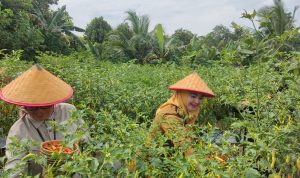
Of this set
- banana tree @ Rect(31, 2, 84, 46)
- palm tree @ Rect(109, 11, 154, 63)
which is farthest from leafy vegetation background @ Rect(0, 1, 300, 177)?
banana tree @ Rect(31, 2, 84, 46)

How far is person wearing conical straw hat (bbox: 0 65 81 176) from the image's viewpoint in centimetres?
203

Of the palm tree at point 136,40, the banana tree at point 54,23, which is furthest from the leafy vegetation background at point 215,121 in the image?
the banana tree at point 54,23

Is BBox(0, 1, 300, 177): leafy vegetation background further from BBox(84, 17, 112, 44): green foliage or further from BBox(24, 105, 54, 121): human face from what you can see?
BBox(84, 17, 112, 44): green foliage

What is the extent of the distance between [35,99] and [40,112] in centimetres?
19

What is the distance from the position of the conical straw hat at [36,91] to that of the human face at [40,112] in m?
0.13

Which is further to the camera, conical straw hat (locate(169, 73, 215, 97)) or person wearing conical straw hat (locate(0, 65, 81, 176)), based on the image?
conical straw hat (locate(169, 73, 215, 97))

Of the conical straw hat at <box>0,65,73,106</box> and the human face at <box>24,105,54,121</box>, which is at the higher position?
the conical straw hat at <box>0,65,73,106</box>

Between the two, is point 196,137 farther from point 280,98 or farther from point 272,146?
point 280,98

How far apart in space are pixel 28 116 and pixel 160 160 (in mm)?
976

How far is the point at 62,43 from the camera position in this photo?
1950 cm

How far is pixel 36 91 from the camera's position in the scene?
2043 mm

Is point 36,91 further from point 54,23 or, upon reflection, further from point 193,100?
point 54,23

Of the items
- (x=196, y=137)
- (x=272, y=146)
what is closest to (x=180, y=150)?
(x=196, y=137)

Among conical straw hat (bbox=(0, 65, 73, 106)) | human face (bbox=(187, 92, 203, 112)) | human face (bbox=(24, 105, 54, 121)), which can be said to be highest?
conical straw hat (bbox=(0, 65, 73, 106))
